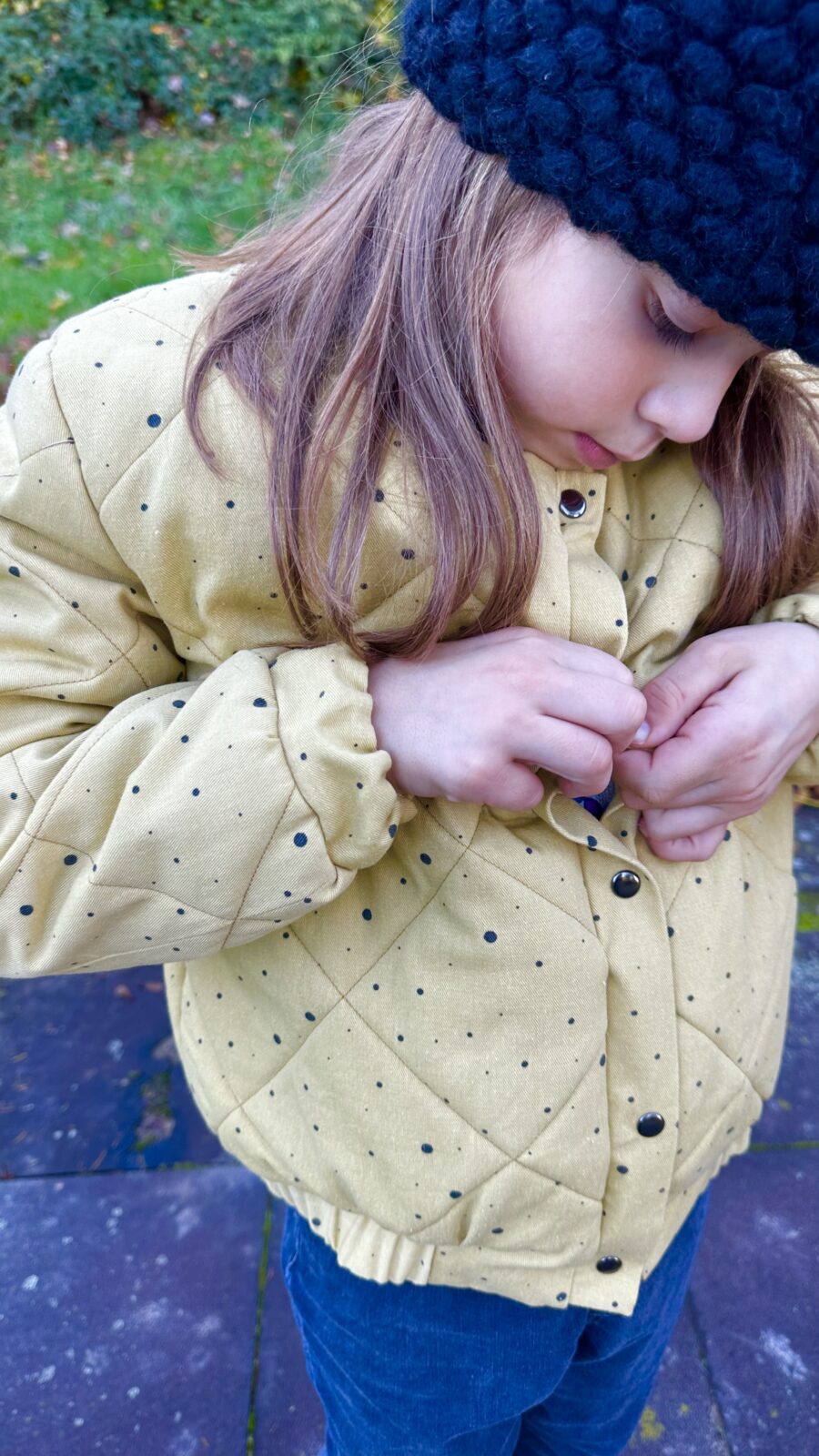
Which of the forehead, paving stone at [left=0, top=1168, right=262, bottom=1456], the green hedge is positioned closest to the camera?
the forehead

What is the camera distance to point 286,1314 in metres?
2.30

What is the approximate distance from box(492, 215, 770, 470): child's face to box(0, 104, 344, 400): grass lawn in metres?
3.54

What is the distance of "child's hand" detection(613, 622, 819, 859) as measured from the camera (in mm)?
1225

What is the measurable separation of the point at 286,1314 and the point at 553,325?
7.15ft

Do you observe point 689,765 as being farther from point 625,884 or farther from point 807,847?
point 807,847

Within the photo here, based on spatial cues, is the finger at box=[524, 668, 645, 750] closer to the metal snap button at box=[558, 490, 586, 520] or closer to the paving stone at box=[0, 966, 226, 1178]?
the metal snap button at box=[558, 490, 586, 520]

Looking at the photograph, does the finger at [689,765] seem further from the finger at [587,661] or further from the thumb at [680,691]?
the finger at [587,661]

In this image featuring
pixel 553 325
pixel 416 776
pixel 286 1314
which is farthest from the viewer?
pixel 286 1314

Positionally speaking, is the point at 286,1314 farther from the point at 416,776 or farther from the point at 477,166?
the point at 477,166

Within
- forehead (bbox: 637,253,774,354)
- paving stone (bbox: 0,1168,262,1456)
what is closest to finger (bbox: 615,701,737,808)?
forehead (bbox: 637,253,774,354)

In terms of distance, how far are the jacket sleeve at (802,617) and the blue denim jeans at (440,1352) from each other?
714 millimetres

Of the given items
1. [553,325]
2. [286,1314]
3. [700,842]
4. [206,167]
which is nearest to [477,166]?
[553,325]

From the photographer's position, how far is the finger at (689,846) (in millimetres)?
1303

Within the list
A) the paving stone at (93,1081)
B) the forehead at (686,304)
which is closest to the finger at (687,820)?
the forehead at (686,304)
